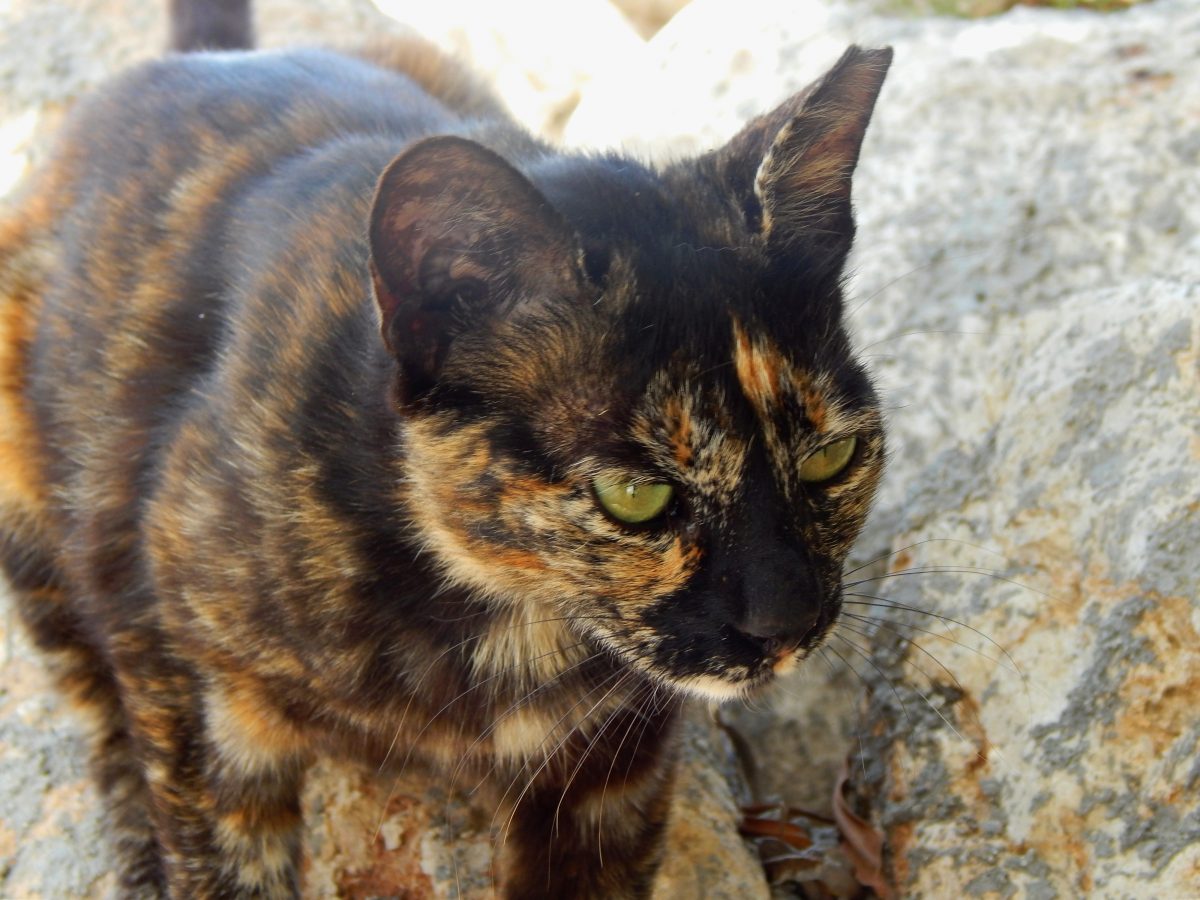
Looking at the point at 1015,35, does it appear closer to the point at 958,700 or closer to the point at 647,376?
the point at 958,700

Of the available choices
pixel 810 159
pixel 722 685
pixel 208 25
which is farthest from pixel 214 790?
pixel 208 25

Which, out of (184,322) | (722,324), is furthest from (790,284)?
(184,322)

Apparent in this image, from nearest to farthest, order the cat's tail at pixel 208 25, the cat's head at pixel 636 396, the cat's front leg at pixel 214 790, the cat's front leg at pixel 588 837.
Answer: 1. the cat's head at pixel 636 396
2. the cat's front leg at pixel 214 790
3. the cat's front leg at pixel 588 837
4. the cat's tail at pixel 208 25

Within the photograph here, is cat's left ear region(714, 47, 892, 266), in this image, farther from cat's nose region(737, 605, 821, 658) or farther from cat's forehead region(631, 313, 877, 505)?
cat's nose region(737, 605, 821, 658)

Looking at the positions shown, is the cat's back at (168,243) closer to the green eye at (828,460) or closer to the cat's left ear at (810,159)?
the cat's left ear at (810,159)

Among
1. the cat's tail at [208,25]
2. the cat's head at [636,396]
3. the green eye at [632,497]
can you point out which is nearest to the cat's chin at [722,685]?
the cat's head at [636,396]

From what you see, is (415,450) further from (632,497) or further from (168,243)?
(168,243)
